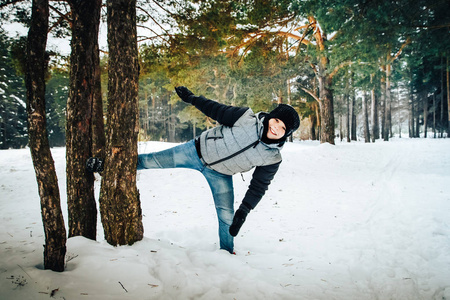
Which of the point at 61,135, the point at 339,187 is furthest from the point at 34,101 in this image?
the point at 61,135

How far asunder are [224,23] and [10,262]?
22.8 ft

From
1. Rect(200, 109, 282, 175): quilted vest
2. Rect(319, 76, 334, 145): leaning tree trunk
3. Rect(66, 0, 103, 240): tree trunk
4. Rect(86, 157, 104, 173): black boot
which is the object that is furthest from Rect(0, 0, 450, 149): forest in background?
Rect(200, 109, 282, 175): quilted vest

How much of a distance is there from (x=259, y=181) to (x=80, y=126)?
90.7 inches

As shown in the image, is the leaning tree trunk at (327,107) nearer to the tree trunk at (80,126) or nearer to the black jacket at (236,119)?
the black jacket at (236,119)

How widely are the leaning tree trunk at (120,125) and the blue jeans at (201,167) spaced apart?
11.6 inches

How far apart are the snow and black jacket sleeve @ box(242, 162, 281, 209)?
728 mm

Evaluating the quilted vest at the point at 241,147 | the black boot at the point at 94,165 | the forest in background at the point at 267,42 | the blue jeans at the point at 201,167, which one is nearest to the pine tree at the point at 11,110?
the forest in background at the point at 267,42

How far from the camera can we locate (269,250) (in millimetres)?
3111

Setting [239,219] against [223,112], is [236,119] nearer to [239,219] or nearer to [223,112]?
[223,112]

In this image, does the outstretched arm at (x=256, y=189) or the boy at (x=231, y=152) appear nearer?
the boy at (x=231, y=152)

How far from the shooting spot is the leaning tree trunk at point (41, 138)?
1818mm

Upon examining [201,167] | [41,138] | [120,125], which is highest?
[120,125]

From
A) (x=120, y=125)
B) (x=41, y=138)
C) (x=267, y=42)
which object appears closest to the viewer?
(x=41, y=138)

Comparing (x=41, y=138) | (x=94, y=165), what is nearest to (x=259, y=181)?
(x=94, y=165)
